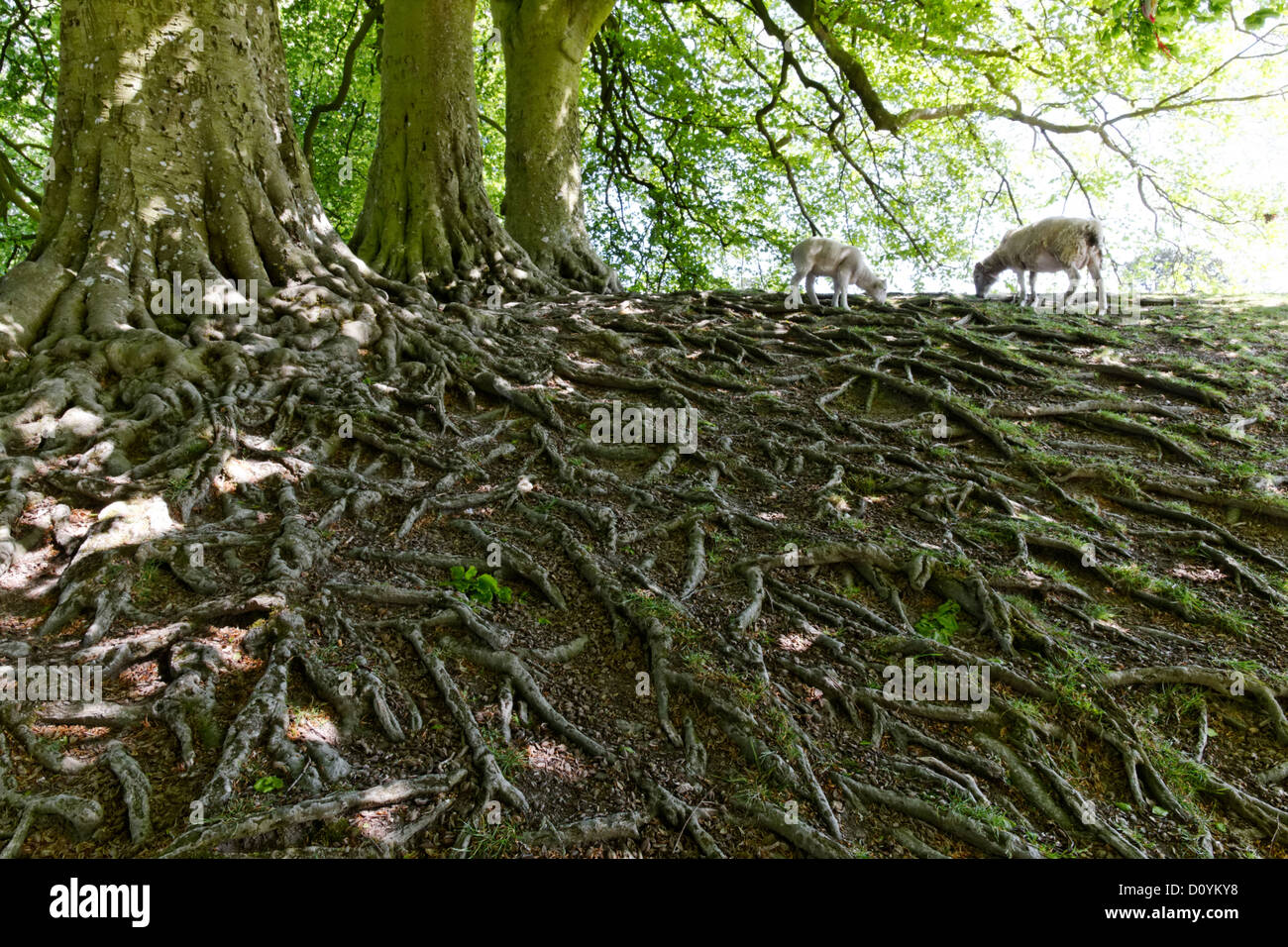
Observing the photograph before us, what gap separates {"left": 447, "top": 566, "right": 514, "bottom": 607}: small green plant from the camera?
478cm

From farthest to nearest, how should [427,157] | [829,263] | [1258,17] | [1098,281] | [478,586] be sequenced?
[1098,281] < [829,263] < [427,157] < [1258,17] < [478,586]

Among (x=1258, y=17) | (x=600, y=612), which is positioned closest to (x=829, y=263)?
(x=1258, y=17)

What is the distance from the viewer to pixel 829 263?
11.6m

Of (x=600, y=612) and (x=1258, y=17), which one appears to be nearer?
(x=600, y=612)

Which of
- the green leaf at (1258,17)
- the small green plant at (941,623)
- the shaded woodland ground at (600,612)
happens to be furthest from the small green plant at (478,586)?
the green leaf at (1258,17)

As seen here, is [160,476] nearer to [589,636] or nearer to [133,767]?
[133,767]

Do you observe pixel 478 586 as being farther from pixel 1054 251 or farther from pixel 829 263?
pixel 1054 251

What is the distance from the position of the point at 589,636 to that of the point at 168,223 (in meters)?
5.50

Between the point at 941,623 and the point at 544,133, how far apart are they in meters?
9.73

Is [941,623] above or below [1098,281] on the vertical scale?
below

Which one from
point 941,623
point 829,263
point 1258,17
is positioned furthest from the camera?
point 829,263

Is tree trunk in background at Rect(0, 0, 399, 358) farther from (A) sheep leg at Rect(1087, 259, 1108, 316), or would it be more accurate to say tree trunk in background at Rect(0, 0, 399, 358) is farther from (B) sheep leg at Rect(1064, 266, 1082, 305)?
(A) sheep leg at Rect(1087, 259, 1108, 316)

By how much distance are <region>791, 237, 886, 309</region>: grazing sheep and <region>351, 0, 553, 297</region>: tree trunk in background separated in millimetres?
4151
